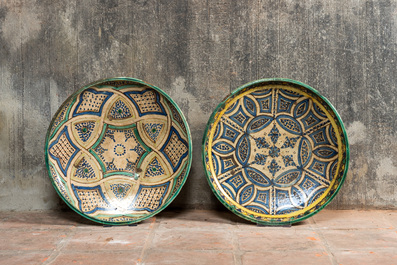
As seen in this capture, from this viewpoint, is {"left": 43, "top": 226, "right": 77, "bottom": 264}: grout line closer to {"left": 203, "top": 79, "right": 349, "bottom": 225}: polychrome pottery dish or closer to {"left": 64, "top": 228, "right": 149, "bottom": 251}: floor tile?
{"left": 64, "top": 228, "right": 149, "bottom": 251}: floor tile

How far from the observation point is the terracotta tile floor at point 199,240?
155 cm

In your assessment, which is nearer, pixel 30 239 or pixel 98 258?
pixel 98 258

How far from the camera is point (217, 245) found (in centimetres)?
169

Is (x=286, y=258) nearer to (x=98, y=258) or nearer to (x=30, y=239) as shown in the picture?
(x=98, y=258)

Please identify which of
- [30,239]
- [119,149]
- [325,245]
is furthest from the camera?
[119,149]

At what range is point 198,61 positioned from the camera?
2209 mm

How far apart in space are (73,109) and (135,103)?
33 centimetres

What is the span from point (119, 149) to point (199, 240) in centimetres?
72

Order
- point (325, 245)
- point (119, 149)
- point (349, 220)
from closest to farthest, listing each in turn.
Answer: point (325, 245) < point (349, 220) < point (119, 149)

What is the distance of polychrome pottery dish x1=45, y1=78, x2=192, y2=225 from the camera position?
2.02 metres

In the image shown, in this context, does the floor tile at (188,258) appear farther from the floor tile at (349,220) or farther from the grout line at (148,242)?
the floor tile at (349,220)

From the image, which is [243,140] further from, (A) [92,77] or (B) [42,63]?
(B) [42,63]

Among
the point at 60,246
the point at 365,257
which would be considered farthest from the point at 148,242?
the point at 365,257

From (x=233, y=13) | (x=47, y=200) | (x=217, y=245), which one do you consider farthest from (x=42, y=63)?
(x=217, y=245)
